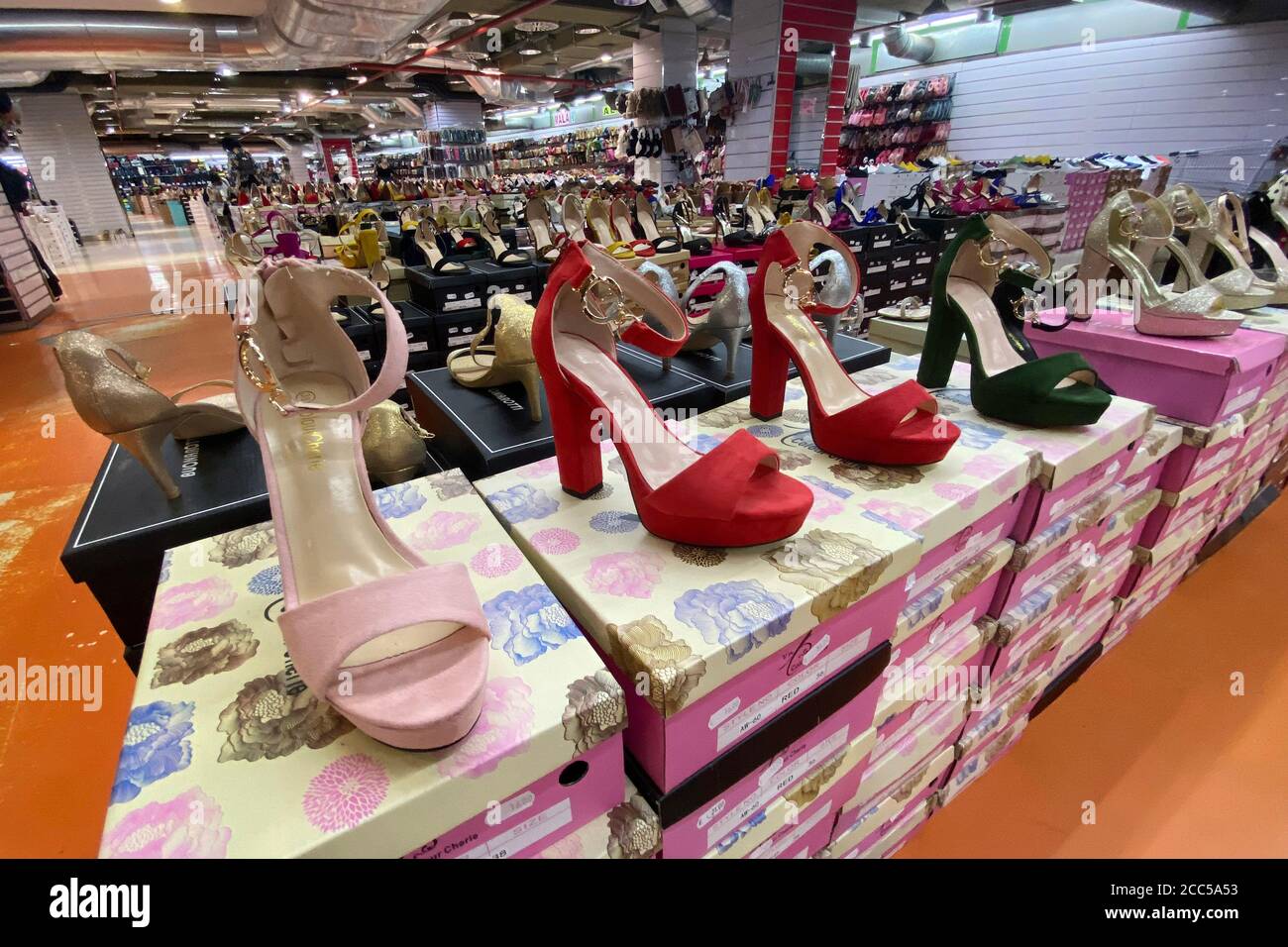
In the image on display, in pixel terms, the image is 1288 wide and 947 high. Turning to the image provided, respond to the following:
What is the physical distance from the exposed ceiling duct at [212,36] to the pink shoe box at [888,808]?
5230 mm

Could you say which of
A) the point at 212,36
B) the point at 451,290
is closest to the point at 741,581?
the point at 451,290

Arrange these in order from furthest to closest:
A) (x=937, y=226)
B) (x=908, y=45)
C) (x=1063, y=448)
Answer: (x=908, y=45)
(x=937, y=226)
(x=1063, y=448)

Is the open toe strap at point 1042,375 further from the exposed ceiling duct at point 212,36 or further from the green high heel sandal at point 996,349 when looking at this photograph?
the exposed ceiling duct at point 212,36

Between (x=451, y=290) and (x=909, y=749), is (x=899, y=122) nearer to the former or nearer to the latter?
(x=451, y=290)

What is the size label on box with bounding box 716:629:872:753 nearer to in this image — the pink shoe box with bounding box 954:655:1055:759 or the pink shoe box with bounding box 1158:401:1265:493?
the pink shoe box with bounding box 954:655:1055:759

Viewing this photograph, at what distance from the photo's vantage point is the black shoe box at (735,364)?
1169 millimetres

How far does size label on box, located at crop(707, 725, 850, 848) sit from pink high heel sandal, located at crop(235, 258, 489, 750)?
371 millimetres

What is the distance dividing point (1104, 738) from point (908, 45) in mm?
7655

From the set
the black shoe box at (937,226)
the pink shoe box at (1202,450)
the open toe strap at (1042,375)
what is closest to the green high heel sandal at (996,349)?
the open toe strap at (1042,375)

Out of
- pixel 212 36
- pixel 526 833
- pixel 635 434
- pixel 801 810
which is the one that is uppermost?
pixel 212 36

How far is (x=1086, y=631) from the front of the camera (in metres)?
1.33

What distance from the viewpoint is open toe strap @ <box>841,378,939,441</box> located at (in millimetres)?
809

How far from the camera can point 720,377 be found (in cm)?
123

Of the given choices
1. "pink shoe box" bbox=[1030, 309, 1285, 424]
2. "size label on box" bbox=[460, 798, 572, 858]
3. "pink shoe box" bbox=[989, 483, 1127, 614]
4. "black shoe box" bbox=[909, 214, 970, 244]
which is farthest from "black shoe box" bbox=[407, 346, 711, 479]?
"black shoe box" bbox=[909, 214, 970, 244]
